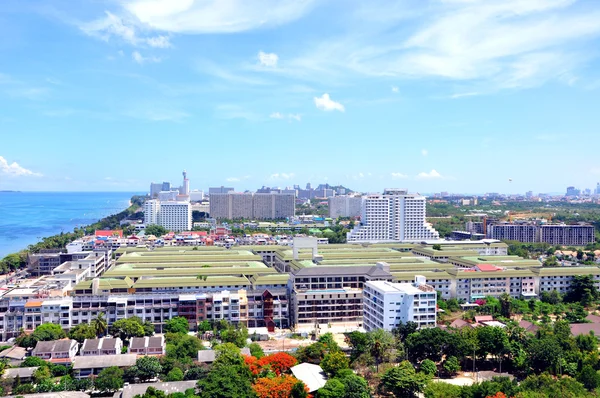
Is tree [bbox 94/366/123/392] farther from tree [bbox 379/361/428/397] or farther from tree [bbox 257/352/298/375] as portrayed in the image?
tree [bbox 379/361/428/397]

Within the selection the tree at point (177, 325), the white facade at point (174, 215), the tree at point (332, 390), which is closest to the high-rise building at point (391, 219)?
the white facade at point (174, 215)

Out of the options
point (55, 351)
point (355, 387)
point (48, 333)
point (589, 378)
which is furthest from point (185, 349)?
point (589, 378)

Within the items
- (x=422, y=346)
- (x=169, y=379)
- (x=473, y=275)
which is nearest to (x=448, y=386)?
(x=422, y=346)

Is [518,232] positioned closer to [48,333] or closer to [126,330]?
[126,330]

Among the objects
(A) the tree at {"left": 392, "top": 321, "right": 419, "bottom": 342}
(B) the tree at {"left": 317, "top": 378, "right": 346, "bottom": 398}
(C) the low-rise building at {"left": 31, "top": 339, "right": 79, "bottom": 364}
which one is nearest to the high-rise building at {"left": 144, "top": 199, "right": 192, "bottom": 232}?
(C) the low-rise building at {"left": 31, "top": 339, "right": 79, "bottom": 364}

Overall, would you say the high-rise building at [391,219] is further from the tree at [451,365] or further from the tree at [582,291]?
the tree at [451,365]
